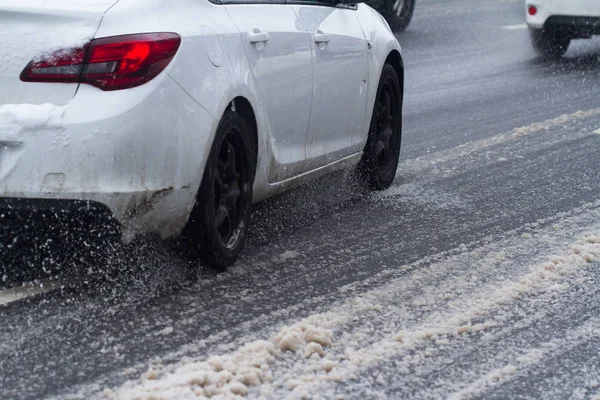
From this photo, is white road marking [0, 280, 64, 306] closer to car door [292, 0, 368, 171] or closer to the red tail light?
the red tail light

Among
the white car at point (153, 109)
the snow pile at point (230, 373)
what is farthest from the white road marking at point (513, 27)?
the snow pile at point (230, 373)

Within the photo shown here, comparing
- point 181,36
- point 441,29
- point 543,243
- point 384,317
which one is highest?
point 181,36

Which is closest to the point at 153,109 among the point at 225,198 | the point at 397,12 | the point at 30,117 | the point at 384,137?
the point at 30,117

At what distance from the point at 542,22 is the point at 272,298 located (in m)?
10.5

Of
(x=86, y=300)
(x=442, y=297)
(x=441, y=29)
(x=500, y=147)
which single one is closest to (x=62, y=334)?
(x=86, y=300)

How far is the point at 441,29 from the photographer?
1767cm

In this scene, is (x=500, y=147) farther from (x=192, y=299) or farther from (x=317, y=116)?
(x=192, y=299)

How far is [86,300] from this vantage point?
15.0ft

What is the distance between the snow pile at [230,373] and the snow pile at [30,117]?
1.00m

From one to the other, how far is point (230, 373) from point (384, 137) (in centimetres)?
363

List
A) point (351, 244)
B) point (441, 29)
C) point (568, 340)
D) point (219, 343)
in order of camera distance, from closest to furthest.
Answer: point (219, 343), point (568, 340), point (351, 244), point (441, 29)

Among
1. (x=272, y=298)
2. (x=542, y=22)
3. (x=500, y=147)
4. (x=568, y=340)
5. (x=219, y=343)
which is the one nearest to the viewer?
(x=219, y=343)

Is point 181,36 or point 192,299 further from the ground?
point 181,36

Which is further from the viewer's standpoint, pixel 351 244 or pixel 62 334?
pixel 351 244
